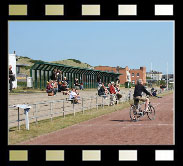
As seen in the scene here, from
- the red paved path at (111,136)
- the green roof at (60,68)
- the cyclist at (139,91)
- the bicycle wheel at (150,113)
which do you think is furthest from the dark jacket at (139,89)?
the green roof at (60,68)

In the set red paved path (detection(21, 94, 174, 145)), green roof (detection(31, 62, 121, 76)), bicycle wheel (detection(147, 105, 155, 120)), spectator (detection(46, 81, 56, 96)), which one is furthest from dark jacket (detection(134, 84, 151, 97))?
green roof (detection(31, 62, 121, 76))

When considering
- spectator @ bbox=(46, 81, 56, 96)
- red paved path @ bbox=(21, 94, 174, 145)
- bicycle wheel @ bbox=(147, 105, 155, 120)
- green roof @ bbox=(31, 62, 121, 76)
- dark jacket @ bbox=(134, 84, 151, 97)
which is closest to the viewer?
red paved path @ bbox=(21, 94, 174, 145)

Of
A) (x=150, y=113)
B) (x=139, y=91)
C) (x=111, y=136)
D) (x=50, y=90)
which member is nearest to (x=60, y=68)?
(x=50, y=90)

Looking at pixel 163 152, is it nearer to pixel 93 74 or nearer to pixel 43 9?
pixel 43 9

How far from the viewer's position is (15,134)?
14.6 meters

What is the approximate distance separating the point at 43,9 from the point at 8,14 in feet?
2.18

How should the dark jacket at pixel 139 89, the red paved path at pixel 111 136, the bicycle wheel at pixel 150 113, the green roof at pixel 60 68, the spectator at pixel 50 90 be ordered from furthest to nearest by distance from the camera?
the green roof at pixel 60 68, the spectator at pixel 50 90, the bicycle wheel at pixel 150 113, the dark jacket at pixel 139 89, the red paved path at pixel 111 136

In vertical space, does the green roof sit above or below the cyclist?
above

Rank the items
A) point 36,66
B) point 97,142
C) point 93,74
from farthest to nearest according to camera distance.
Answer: point 93,74 < point 36,66 < point 97,142

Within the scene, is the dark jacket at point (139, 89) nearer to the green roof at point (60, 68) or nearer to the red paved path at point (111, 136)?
the red paved path at point (111, 136)

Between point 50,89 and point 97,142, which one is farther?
point 50,89

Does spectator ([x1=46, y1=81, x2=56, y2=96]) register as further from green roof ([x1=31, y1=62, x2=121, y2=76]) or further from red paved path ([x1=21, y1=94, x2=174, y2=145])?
red paved path ([x1=21, y1=94, x2=174, y2=145])

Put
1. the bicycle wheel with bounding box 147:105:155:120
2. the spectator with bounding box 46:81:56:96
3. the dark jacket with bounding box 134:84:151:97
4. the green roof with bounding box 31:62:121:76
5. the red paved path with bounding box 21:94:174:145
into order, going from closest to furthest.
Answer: the red paved path with bounding box 21:94:174:145
the dark jacket with bounding box 134:84:151:97
the bicycle wheel with bounding box 147:105:155:120
the spectator with bounding box 46:81:56:96
the green roof with bounding box 31:62:121:76
